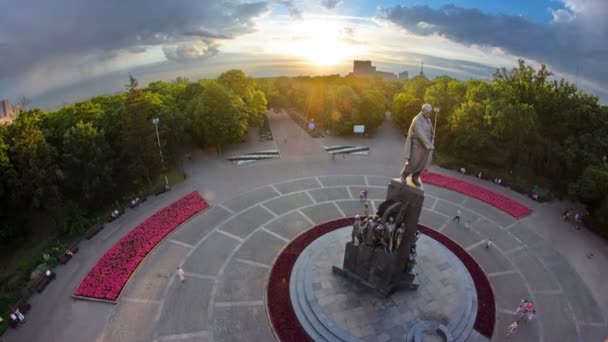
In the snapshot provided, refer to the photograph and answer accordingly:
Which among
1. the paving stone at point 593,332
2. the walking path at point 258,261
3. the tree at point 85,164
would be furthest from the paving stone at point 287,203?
the paving stone at point 593,332

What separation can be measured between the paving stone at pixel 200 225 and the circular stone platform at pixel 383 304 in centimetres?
857

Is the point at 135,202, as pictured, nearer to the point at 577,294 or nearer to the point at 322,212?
the point at 322,212

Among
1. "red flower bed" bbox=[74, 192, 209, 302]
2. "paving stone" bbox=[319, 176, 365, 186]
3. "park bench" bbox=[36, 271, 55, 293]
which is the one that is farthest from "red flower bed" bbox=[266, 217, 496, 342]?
"park bench" bbox=[36, 271, 55, 293]

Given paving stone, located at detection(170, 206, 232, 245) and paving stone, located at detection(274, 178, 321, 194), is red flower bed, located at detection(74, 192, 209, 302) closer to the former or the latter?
paving stone, located at detection(170, 206, 232, 245)

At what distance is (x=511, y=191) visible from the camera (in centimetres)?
3525

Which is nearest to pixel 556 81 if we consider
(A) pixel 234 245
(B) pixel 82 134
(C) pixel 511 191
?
(C) pixel 511 191

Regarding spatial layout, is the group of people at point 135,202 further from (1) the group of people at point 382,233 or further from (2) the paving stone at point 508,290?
(2) the paving stone at point 508,290

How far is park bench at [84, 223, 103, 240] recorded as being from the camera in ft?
89.3

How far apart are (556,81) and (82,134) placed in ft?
165

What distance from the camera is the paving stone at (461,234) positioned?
A: 27.0 m

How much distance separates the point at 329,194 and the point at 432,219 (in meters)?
9.56

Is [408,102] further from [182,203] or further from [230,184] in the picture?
[182,203]

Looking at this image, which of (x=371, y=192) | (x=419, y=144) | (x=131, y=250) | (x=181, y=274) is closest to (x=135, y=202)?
(x=131, y=250)

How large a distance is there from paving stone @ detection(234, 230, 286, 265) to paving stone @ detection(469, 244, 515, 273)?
14250 mm
